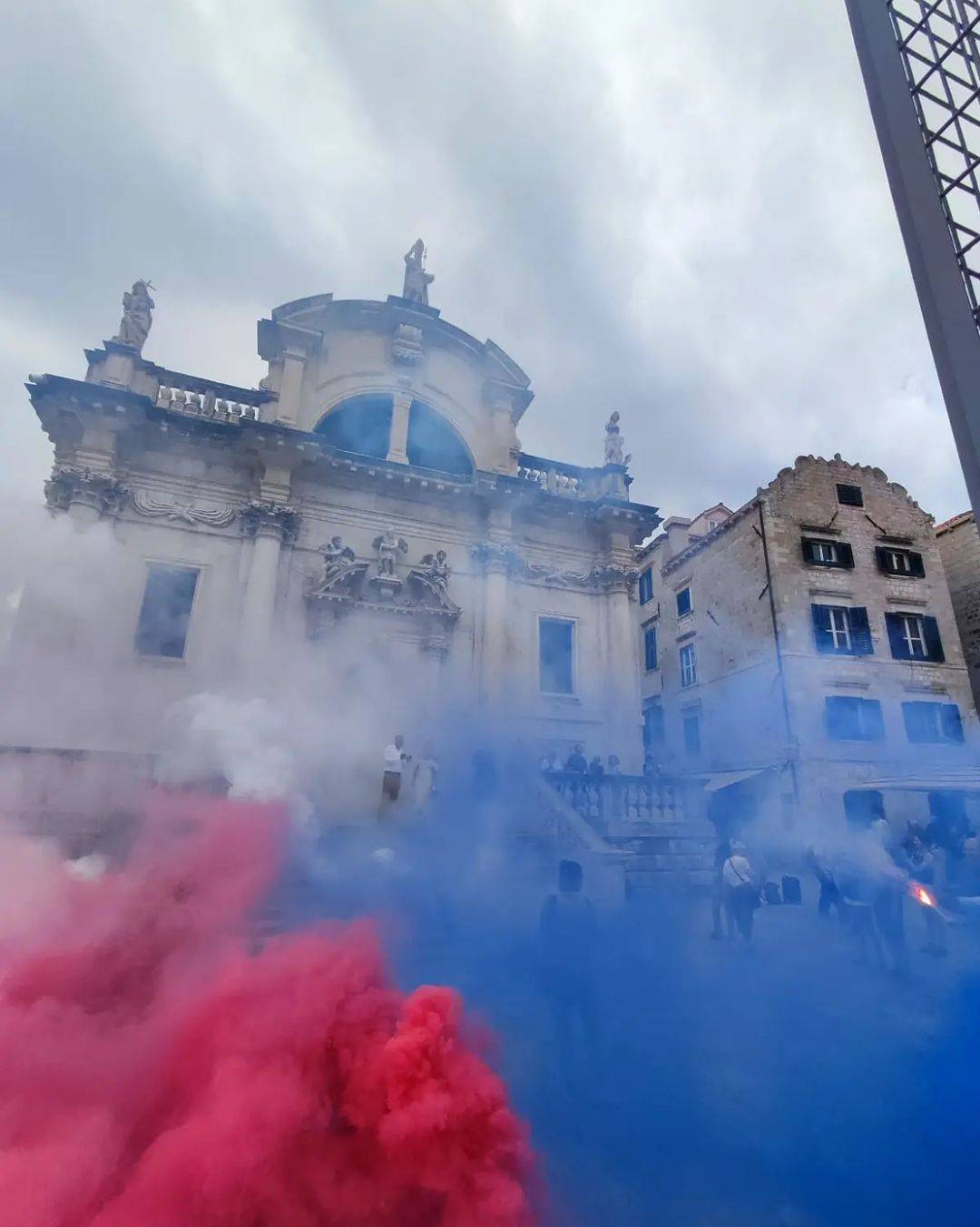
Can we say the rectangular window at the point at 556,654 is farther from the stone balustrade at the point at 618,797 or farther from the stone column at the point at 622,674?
the stone balustrade at the point at 618,797

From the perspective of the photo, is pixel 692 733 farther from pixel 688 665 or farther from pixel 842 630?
pixel 842 630

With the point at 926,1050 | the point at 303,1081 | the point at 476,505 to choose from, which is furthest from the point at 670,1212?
the point at 476,505

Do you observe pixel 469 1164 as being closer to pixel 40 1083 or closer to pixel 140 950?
pixel 40 1083

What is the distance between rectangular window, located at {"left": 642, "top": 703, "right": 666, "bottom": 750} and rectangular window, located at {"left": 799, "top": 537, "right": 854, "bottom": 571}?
8.25 meters

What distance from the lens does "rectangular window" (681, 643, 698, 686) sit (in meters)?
24.1

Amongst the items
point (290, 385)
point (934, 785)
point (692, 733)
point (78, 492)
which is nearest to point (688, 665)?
point (692, 733)

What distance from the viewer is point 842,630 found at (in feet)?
66.5

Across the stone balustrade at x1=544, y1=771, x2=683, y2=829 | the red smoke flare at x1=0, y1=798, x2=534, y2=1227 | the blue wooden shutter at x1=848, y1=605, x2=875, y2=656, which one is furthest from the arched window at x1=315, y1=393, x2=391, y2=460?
the blue wooden shutter at x1=848, y1=605, x2=875, y2=656

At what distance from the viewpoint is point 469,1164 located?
3244 mm

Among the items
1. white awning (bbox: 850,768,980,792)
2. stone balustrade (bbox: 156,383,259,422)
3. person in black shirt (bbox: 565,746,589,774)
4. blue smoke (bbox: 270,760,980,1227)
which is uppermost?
stone balustrade (bbox: 156,383,259,422)

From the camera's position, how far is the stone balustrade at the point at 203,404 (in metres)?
13.9

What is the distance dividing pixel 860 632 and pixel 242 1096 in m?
21.7

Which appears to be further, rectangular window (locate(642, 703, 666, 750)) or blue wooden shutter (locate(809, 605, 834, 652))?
rectangular window (locate(642, 703, 666, 750))

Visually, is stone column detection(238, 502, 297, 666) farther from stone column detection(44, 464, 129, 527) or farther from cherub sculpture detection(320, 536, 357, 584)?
stone column detection(44, 464, 129, 527)
